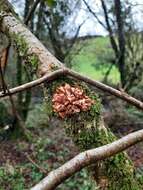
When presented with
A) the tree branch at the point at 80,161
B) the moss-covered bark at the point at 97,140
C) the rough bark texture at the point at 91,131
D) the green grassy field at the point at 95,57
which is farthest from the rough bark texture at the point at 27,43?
the green grassy field at the point at 95,57

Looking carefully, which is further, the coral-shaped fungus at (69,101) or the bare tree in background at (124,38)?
the bare tree in background at (124,38)

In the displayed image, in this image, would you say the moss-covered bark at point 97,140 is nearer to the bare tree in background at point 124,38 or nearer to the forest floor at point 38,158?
the forest floor at point 38,158

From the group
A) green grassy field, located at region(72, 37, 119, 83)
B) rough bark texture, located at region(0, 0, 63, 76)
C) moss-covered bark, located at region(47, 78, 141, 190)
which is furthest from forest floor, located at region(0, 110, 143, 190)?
moss-covered bark, located at region(47, 78, 141, 190)

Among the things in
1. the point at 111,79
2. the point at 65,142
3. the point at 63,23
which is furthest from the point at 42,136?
the point at 111,79

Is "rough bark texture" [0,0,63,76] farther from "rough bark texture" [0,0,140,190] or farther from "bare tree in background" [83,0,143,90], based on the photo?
"bare tree in background" [83,0,143,90]

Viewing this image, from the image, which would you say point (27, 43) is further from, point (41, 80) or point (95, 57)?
point (95, 57)

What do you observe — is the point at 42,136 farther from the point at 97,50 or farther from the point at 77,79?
the point at 77,79
